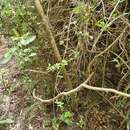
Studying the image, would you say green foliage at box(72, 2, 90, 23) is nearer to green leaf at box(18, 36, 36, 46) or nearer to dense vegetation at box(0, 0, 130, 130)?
dense vegetation at box(0, 0, 130, 130)

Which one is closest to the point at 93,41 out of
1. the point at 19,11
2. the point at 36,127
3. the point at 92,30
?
the point at 92,30

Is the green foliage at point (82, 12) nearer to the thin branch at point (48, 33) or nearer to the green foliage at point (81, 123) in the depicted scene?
the thin branch at point (48, 33)

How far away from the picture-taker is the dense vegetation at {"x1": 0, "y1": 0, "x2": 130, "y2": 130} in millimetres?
2541

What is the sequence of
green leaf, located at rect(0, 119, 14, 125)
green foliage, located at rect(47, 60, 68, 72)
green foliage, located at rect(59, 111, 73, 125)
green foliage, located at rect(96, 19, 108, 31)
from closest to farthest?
green foliage, located at rect(96, 19, 108, 31) → green foliage, located at rect(47, 60, 68, 72) → green foliage, located at rect(59, 111, 73, 125) → green leaf, located at rect(0, 119, 14, 125)

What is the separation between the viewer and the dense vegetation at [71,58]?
2.54 m

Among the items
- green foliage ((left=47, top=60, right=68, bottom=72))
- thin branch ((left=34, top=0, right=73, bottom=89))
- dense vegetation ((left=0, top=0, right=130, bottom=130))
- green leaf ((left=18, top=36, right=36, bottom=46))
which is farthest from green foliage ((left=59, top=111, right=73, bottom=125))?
green leaf ((left=18, top=36, right=36, bottom=46))

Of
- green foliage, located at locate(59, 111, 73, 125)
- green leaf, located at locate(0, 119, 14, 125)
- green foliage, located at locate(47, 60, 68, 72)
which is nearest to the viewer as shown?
green foliage, located at locate(47, 60, 68, 72)

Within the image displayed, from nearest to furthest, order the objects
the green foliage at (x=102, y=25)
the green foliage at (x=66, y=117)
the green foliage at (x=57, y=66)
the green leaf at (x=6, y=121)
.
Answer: the green foliage at (x=102, y=25) < the green foliage at (x=57, y=66) < the green foliage at (x=66, y=117) < the green leaf at (x=6, y=121)

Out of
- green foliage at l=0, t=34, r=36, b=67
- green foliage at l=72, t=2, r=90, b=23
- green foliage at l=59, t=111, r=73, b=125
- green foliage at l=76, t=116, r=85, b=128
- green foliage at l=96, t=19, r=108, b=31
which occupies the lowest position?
green foliage at l=76, t=116, r=85, b=128

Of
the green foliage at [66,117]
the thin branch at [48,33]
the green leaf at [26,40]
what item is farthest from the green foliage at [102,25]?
the green foliage at [66,117]

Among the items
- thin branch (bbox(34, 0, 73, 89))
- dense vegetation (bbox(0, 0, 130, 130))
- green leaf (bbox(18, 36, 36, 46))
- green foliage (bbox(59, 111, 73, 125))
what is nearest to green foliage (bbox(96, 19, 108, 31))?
dense vegetation (bbox(0, 0, 130, 130))

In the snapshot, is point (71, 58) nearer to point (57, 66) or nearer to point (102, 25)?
point (57, 66)

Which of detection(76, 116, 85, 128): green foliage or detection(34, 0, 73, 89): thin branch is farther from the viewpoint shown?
detection(76, 116, 85, 128): green foliage

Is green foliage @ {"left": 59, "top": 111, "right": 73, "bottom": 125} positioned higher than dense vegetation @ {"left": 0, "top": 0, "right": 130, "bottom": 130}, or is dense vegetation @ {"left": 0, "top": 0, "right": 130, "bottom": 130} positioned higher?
dense vegetation @ {"left": 0, "top": 0, "right": 130, "bottom": 130}
